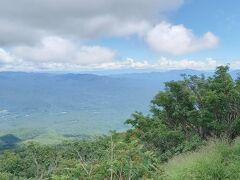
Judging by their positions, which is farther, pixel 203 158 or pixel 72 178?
pixel 203 158

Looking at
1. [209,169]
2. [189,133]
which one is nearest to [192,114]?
[189,133]

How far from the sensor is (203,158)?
28.2 ft

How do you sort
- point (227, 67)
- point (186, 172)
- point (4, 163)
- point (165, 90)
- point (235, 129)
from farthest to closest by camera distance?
point (4, 163) → point (165, 90) → point (227, 67) → point (235, 129) → point (186, 172)

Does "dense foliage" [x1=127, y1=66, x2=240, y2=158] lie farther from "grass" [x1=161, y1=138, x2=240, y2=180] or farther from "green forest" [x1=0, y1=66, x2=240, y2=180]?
"grass" [x1=161, y1=138, x2=240, y2=180]

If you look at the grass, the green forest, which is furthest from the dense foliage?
the grass

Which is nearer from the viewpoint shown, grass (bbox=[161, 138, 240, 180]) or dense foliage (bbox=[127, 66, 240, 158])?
grass (bbox=[161, 138, 240, 180])

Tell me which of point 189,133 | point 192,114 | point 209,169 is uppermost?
point 209,169

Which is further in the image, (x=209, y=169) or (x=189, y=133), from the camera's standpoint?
(x=189, y=133)

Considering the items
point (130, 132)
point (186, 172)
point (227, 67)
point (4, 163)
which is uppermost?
point (227, 67)

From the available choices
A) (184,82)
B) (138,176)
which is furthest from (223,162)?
(184,82)

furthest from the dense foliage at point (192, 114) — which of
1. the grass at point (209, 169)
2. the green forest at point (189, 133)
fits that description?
the grass at point (209, 169)

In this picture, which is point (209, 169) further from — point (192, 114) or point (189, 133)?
point (189, 133)

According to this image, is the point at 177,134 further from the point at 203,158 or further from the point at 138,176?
the point at 138,176

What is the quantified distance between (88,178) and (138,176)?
90 centimetres
